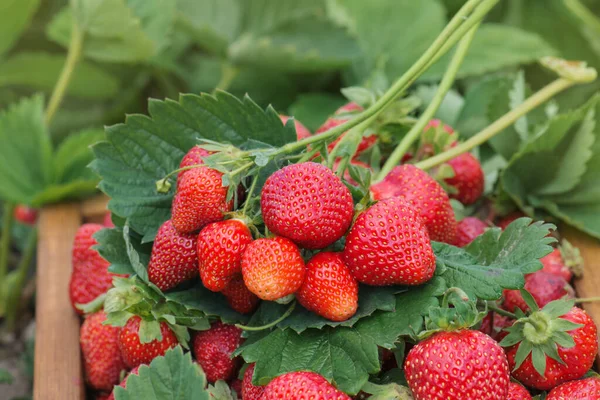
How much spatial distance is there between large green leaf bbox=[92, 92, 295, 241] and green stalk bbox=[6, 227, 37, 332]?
0.64 m

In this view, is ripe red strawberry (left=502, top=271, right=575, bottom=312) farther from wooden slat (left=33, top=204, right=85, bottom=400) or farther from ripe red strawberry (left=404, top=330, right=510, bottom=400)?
wooden slat (left=33, top=204, right=85, bottom=400)

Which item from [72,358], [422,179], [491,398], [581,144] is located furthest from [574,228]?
[72,358]

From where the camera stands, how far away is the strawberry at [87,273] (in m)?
1.11

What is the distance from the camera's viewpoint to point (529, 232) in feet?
2.87

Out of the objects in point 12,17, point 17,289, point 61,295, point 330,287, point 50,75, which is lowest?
point 17,289

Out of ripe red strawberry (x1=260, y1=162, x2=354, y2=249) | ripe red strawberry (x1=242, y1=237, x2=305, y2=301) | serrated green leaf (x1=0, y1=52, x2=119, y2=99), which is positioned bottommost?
ripe red strawberry (x1=242, y1=237, x2=305, y2=301)

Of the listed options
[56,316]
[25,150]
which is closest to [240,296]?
[56,316]

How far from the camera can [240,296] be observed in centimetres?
91

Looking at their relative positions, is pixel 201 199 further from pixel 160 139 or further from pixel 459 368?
pixel 459 368

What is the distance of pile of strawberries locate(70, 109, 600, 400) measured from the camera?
77 centimetres

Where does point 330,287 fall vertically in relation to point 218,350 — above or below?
above

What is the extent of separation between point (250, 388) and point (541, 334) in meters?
0.36

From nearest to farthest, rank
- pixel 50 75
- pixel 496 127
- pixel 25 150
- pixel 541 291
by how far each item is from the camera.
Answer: pixel 541 291 < pixel 496 127 < pixel 25 150 < pixel 50 75

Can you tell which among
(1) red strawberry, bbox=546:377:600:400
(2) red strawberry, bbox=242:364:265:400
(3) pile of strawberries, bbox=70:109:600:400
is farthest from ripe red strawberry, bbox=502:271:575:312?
(2) red strawberry, bbox=242:364:265:400
